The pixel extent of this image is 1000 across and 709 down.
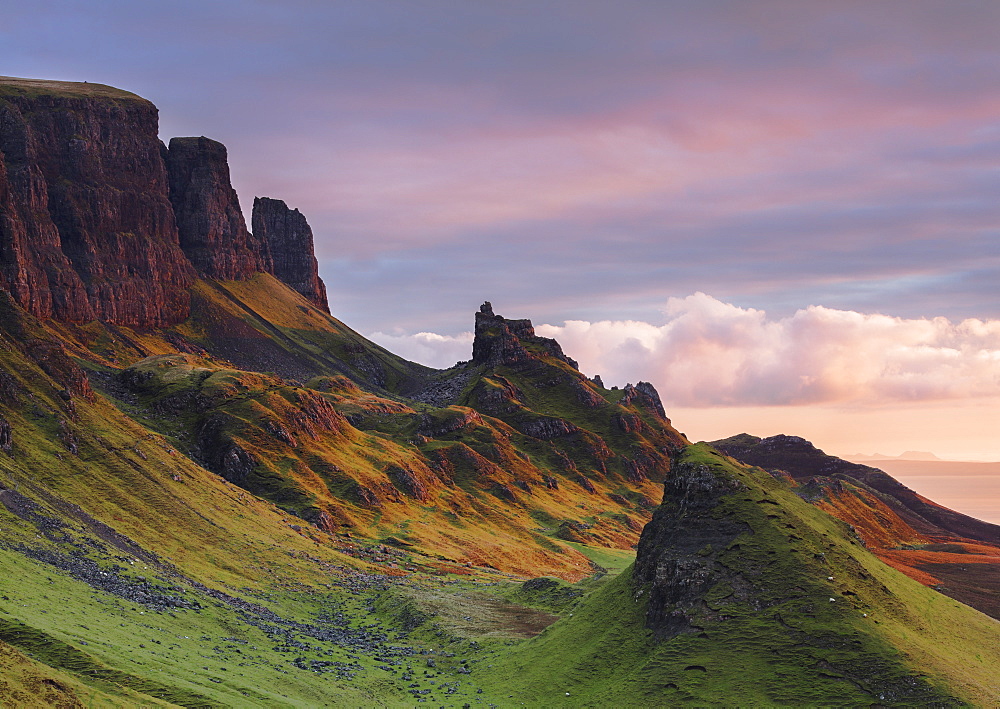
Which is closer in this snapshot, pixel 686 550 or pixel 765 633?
pixel 765 633

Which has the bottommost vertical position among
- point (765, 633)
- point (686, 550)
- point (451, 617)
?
point (451, 617)

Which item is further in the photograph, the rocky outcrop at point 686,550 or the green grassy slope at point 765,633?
the rocky outcrop at point 686,550

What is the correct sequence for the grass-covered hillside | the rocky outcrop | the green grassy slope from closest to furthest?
the grass-covered hillside
the green grassy slope
the rocky outcrop

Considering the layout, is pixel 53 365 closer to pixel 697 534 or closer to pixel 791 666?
pixel 697 534

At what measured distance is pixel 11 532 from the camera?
97.6 metres

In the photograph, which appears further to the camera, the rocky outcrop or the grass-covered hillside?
the rocky outcrop

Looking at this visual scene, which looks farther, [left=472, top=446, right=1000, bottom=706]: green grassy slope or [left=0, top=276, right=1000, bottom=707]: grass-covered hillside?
[left=472, top=446, right=1000, bottom=706]: green grassy slope

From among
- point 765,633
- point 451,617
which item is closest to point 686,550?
point 765,633

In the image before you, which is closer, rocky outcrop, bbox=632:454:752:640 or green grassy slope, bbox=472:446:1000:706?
green grassy slope, bbox=472:446:1000:706

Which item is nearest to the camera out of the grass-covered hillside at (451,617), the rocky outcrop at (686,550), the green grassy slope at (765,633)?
the grass-covered hillside at (451,617)

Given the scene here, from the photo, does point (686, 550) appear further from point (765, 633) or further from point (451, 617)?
point (451, 617)

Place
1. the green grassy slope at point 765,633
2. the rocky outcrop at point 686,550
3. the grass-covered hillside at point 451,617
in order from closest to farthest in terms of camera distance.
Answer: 1. the grass-covered hillside at point 451,617
2. the green grassy slope at point 765,633
3. the rocky outcrop at point 686,550

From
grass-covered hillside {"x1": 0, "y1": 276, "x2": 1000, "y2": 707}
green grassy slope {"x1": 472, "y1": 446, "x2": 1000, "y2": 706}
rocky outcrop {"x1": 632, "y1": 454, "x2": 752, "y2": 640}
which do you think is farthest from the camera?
rocky outcrop {"x1": 632, "y1": 454, "x2": 752, "y2": 640}

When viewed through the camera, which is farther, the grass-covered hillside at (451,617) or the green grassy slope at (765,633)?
the green grassy slope at (765,633)
